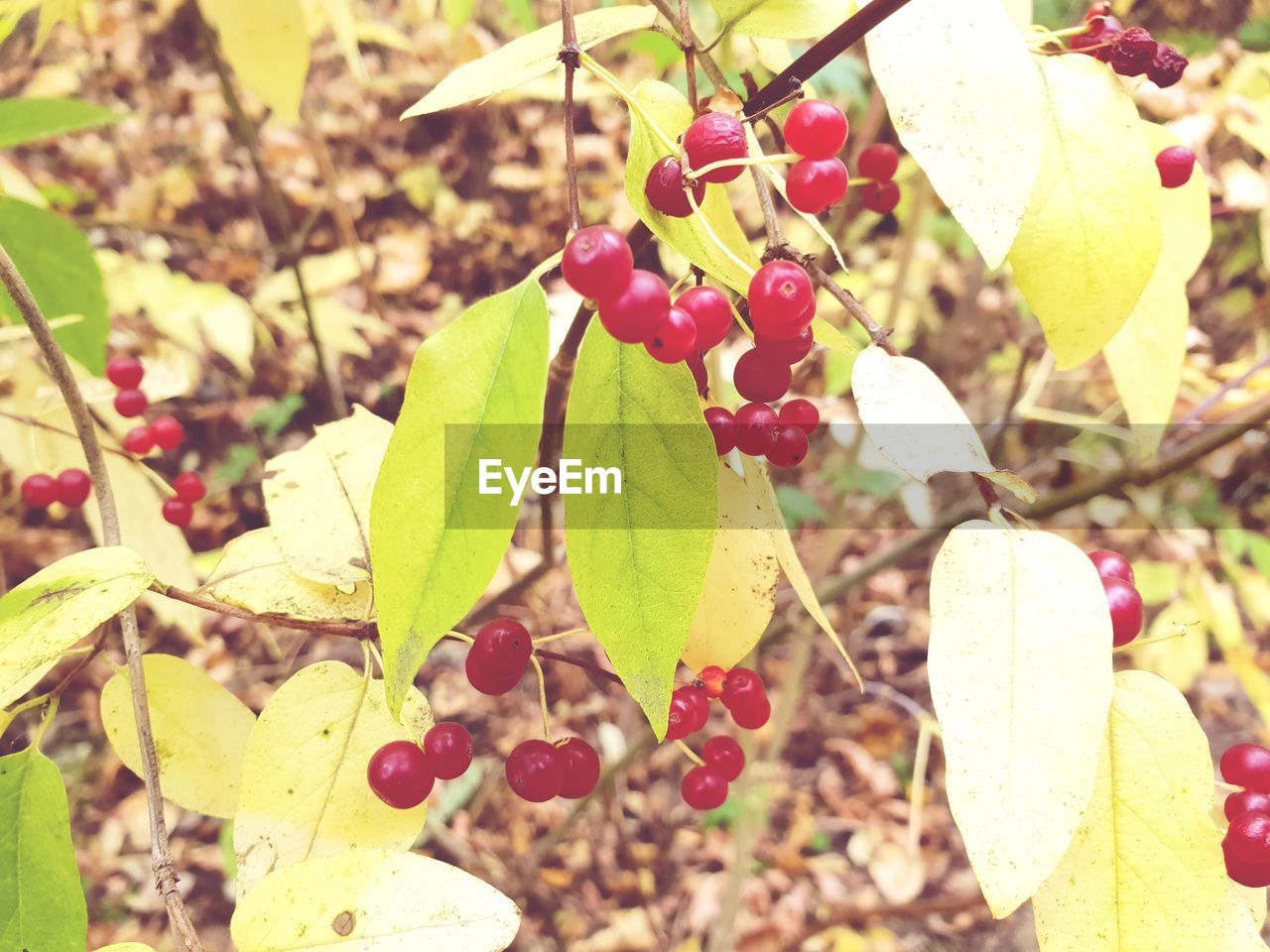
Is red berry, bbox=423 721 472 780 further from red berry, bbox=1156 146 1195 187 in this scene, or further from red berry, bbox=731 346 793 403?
red berry, bbox=1156 146 1195 187

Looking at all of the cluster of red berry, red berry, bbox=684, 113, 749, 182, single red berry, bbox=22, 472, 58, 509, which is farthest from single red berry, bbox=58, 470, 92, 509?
the cluster of red berry

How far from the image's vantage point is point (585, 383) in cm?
46

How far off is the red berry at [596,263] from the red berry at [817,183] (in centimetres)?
13

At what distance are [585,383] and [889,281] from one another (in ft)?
6.35

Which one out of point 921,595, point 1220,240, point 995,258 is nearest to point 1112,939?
point 995,258

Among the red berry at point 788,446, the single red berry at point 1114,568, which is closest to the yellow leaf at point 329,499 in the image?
the red berry at point 788,446

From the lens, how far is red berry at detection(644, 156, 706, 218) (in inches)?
17.7

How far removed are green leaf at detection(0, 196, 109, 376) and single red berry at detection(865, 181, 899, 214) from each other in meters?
0.77

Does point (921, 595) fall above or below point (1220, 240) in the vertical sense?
below

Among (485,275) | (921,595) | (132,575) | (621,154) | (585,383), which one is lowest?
(921,595)

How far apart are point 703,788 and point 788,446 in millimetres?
345

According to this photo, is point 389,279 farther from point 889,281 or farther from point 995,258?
point 995,258

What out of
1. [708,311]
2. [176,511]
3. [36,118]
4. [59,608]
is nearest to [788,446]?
[708,311]

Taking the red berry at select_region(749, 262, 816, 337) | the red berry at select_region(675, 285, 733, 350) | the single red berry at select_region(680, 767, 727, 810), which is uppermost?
the red berry at select_region(749, 262, 816, 337)
